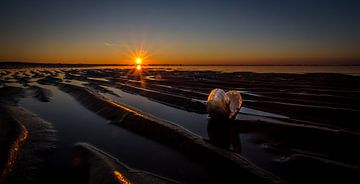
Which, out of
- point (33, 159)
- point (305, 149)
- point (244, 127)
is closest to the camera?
point (33, 159)

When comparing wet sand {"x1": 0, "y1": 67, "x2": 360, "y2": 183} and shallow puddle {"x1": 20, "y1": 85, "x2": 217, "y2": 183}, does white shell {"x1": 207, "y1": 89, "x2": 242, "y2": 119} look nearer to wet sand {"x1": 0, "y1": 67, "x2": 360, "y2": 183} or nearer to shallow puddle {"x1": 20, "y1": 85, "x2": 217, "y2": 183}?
wet sand {"x1": 0, "y1": 67, "x2": 360, "y2": 183}

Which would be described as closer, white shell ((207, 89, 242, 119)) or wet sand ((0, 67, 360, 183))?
wet sand ((0, 67, 360, 183))

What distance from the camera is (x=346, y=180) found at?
3098 mm

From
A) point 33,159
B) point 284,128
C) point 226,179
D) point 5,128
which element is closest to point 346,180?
point 226,179

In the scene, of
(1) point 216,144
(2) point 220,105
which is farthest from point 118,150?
(2) point 220,105

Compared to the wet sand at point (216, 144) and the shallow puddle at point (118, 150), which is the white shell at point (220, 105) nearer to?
the wet sand at point (216, 144)

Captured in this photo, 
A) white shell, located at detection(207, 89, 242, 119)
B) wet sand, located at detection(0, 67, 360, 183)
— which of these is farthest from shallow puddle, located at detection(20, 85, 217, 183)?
white shell, located at detection(207, 89, 242, 119)

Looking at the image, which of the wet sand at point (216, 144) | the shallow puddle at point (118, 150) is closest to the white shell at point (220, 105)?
the wet sand at point (216, 144)

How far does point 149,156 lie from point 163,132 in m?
1.12

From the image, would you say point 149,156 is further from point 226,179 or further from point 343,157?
point 343,157

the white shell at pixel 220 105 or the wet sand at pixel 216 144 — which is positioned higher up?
the white shell at pixel 220 105

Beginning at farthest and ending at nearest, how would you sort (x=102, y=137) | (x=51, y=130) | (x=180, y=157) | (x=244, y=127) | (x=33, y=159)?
(x=244, y=127) → (x=51, y=130) → (x=102, y=137) → (x=180, y=157) → (x=33, y=159)

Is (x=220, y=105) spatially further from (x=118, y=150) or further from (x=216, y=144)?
(x=118, y=150)

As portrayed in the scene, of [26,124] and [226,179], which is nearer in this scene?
[226,179]
